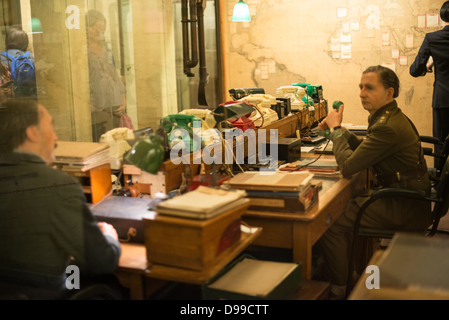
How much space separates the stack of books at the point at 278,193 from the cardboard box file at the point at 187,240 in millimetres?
468

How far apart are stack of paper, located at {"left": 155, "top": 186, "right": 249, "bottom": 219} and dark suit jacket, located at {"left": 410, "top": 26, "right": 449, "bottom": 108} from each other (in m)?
4.30

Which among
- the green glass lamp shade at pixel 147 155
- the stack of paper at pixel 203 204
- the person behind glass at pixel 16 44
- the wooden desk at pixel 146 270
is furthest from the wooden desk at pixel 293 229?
the person behind glass at pixel 16 44

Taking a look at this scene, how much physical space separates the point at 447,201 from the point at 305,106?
7.35 ft

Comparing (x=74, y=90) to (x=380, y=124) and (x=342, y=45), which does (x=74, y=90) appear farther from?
(x=342, y=45)

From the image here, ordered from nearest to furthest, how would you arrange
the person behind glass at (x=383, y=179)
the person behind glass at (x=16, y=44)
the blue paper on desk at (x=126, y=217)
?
the blue paper on desk at (x=126, y=217) → the person behind glass at (x=383, y=179) → the person behind glass at (x=16, y=44)

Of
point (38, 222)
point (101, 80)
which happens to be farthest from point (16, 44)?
point (38, 222)

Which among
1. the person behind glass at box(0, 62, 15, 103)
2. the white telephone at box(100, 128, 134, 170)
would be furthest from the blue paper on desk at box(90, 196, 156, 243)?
the person behind glass at box(0, 62, 15, 103)

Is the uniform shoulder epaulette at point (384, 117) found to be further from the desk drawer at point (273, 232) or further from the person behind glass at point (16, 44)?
the person behind glass at point (16, 44)

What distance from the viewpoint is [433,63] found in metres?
5.91

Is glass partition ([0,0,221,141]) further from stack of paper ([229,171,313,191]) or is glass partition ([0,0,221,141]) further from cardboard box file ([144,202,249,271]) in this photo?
cardboard box file ([144,202,249,271])

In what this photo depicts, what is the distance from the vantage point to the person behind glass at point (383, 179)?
126 inches

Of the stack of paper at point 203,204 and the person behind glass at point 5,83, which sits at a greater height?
the person behind glass at point 5,83

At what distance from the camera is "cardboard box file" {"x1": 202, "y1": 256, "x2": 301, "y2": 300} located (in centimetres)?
212
